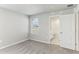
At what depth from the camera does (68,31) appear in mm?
4332

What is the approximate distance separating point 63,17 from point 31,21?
323 centimetres

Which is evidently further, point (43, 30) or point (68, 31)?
point (43, 30)

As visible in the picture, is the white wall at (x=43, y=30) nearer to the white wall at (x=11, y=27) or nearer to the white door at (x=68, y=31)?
the white wall at (x=11, y=27)

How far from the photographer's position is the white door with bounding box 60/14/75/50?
4152 mm

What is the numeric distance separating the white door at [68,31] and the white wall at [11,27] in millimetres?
2938

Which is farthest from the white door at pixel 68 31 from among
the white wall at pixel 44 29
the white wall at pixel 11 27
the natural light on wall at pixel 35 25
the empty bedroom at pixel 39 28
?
the white wall at pixel 11 27

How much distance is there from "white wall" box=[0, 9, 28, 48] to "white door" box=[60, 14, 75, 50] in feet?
9.64

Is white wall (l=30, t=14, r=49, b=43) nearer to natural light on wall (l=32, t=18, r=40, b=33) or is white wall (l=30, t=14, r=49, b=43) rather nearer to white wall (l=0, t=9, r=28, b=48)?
natural light on wall (l=32, t=18, r=40, b=33)

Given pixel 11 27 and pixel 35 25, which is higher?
pixel 35 25

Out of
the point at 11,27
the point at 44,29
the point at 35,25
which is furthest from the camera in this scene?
the point at 35,25

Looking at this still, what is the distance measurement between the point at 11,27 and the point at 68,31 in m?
3.26

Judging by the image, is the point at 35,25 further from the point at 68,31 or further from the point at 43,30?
the point at 68,31

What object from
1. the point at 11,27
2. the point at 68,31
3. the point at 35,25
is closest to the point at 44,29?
the point at 35,25
